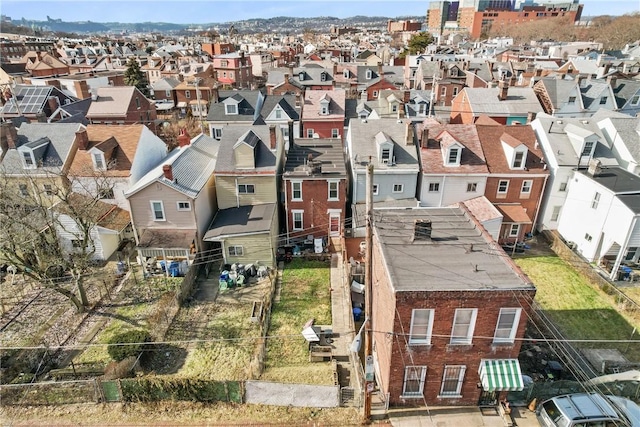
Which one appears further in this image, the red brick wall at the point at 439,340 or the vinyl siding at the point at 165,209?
the vinyl siding at the point at 165,209

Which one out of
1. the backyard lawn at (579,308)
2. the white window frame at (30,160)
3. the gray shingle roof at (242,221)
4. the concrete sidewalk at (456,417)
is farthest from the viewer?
the white window frame at (30,160)

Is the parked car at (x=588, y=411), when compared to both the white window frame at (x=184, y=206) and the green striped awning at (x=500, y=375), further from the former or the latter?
the white window frame at (x=184, y=206)

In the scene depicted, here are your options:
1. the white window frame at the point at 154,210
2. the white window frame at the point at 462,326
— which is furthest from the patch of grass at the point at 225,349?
the white window frame at the point at 462,326

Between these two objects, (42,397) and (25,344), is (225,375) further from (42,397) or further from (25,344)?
(25,344)

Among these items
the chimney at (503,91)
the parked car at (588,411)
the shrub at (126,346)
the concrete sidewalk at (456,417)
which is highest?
the chimney at (503,91)

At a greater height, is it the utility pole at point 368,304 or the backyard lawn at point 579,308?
the utility pole at point 368,304

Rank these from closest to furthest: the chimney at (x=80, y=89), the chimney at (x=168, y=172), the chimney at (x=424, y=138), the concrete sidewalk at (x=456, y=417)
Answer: the concrete sidewalk at (x=456, y=417), the chimney at (x=168, y=172), the chimney at (x=424, y=138), the chimney at (x=80, y=89)

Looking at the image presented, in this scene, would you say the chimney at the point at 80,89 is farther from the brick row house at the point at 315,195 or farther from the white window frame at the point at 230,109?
the brick row house at the point at 315,195
